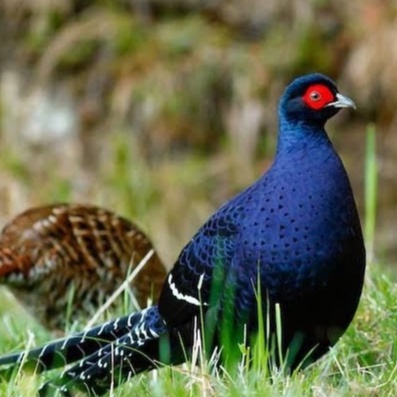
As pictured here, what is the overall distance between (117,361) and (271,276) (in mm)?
616

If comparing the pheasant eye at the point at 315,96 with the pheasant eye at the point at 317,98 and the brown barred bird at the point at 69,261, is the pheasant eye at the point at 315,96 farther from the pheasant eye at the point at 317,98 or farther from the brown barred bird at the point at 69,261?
the brown barred bird at the point at 69,261

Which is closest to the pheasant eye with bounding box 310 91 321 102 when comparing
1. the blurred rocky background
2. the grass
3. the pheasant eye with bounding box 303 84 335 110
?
the pheasant eye with bounding box 303 84 335 110

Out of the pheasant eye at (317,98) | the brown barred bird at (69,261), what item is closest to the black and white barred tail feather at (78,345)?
the pheasant eye at (317,98)

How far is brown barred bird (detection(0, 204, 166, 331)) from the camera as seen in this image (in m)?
6.20

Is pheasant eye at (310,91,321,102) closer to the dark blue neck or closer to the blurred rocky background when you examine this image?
the dark blue neck

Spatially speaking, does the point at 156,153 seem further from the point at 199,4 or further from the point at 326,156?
the point at 326,156

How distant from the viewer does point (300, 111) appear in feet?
14.9

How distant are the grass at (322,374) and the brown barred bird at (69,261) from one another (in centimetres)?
64

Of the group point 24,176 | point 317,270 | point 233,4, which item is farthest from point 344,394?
point 233,4

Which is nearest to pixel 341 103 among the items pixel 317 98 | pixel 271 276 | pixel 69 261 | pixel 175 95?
pixel 317 98

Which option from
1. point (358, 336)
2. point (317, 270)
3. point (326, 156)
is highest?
point (326, 156)

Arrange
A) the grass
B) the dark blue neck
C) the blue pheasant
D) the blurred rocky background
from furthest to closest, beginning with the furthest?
the blurred rocky background → the dark blue neck → the blue pheasant → the grass

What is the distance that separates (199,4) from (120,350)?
273 inches

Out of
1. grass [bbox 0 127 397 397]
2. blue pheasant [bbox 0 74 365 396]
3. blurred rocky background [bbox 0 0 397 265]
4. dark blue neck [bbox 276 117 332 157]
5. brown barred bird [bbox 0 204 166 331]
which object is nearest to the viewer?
grass [bbox 0 127 397 397]
